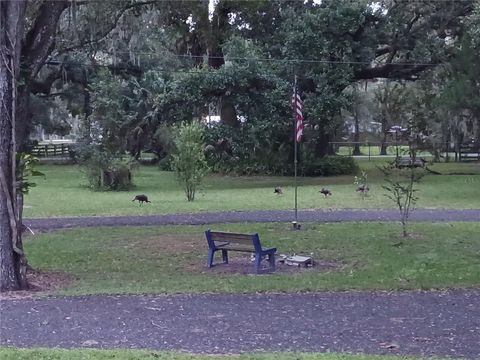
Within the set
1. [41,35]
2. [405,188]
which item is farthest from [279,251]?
[405,188]

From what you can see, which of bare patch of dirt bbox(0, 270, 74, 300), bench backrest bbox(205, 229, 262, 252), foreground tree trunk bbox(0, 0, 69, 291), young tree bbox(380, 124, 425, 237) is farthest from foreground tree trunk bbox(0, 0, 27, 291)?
Answer: young tree bbox(380, 124, 425, 237)

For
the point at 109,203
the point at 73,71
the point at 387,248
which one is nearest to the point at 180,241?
the point at 387,248

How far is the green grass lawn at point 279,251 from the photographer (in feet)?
30.5

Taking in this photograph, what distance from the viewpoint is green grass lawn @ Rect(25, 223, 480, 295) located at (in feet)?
30.5

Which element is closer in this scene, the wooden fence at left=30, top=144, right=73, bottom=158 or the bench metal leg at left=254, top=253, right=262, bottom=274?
the bench metal leg at left=254, top=253, right=262, bottom=274

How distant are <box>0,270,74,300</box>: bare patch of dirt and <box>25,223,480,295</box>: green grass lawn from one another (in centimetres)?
18

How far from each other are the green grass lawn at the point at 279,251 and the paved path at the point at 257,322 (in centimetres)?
66

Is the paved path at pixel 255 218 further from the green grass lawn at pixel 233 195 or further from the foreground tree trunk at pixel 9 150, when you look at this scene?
the foreground tree trunk at pixel 9 150

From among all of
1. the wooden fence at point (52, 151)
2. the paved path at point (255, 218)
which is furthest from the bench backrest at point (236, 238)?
the wooden fence at point (52, 151)

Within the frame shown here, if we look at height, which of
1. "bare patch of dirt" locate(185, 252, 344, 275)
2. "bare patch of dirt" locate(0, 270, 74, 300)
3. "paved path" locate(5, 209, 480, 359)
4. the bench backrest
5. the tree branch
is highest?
the tree branch

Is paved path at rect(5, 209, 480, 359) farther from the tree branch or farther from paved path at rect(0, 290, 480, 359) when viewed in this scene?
the tree branch

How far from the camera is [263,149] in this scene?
109 feet

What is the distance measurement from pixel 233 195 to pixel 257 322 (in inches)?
682

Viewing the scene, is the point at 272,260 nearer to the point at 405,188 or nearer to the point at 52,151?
the point at 405,188
